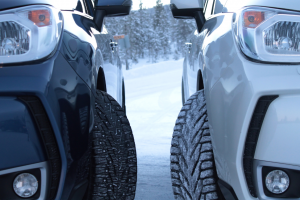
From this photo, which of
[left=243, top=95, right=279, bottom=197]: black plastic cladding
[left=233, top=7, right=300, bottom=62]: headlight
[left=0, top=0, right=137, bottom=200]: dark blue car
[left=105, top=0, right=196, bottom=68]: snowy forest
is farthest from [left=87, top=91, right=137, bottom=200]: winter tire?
[left=105, top=0, right=196, bottom=68]: snowy forest

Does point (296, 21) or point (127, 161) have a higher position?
point (296, 21)

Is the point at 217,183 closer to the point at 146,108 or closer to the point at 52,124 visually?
the point at 52,124

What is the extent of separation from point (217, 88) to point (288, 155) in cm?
35

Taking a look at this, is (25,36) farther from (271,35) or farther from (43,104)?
(271,35)

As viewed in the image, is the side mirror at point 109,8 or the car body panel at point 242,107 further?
the side mirror at point 109,8

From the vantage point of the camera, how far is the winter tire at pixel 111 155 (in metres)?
1.27

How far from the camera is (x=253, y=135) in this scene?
39.2 inches

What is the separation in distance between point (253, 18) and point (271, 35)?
9cm

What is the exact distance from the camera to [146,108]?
611cm

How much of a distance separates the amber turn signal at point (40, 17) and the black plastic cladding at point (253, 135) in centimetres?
82

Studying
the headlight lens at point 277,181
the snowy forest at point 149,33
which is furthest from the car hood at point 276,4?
the snowy forest at point 149,33

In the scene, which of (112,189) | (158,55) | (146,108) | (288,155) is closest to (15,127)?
(112,189)

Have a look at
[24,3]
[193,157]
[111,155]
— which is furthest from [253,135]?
[24,3]

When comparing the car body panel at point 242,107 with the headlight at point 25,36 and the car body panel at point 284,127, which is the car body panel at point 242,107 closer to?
the car body panel at point 284,127
